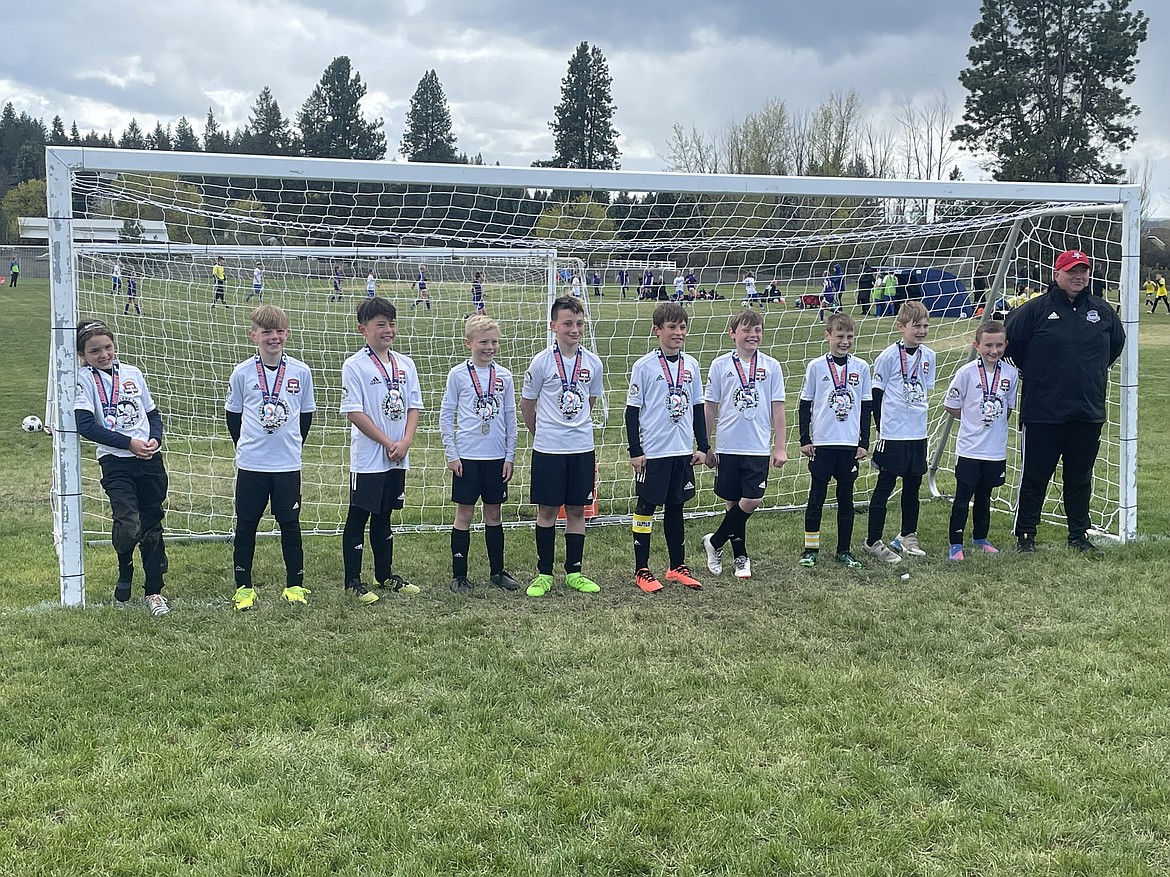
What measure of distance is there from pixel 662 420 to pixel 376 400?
1688mm

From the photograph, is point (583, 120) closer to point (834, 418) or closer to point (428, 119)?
point (428, 119)

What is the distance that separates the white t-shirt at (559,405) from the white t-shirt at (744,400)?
84cm

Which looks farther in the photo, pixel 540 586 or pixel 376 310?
pixel 540 586

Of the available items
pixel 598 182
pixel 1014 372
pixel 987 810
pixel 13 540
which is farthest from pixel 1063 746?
pixel 13 540

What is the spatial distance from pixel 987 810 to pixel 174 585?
4.58 meters

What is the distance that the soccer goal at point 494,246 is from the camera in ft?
16.6

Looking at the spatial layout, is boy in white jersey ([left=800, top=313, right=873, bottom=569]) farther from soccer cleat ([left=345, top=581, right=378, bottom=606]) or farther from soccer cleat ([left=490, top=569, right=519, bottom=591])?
soccer cleat ([left=345, top=581, right=378, bottom=606])

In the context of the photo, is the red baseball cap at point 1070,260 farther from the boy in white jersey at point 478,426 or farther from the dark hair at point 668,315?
the boy in white jersey at point 478,426

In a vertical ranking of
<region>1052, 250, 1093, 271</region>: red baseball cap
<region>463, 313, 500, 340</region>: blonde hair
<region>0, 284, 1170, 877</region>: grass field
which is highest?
<region>1052, 250, 1093, 271</region>: red baseball cap

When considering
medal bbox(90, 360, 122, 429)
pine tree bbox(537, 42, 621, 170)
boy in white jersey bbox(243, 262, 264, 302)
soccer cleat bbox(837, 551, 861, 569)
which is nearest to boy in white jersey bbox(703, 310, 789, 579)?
soccer cleat bbox(837, 551, 861, 569)

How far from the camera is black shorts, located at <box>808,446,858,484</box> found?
5910mm

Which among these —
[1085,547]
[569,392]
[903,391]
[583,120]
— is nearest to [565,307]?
[569,392]

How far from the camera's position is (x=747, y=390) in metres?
5.64

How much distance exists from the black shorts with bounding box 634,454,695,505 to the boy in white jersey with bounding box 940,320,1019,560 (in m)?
1.96
